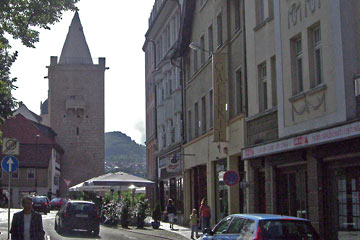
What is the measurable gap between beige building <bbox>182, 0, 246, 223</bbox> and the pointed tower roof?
57.6 m

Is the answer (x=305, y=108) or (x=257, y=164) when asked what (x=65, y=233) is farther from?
(x=305, y=108)

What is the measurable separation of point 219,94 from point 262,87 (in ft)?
12.0

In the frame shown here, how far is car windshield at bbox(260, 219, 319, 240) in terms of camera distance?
11648mm

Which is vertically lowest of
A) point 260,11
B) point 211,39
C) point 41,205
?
point 41,205

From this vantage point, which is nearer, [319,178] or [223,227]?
[223,227]

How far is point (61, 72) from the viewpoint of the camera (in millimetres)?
91000

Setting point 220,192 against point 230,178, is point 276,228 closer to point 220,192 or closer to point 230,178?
point 230,178

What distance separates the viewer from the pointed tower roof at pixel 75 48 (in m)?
92.6

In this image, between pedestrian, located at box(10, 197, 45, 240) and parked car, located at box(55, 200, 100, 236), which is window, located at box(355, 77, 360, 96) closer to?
pedestrian, located at box(10, 197, 45, 240)

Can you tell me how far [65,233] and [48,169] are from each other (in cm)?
5432

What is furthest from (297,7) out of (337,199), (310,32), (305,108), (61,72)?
(61,72)

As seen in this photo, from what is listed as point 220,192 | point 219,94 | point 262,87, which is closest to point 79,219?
point 220,192

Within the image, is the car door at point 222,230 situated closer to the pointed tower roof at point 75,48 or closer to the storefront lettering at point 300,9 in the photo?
the storefront lettering at point 300,9

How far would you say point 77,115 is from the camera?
89.9 m
